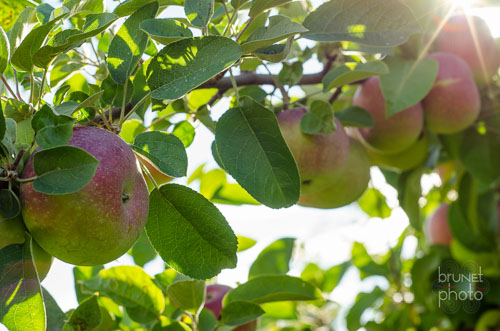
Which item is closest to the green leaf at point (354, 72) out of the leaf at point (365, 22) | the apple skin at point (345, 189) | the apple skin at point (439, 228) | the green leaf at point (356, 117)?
the leaf at point (365, 22)

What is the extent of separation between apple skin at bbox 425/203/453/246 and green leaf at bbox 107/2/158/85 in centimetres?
183

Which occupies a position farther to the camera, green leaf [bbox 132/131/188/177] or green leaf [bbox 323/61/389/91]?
green leaf [bbox 323/61/389/91]

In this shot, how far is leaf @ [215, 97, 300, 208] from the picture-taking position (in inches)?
35.7

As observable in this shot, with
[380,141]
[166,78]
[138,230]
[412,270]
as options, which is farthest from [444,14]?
[138,230]

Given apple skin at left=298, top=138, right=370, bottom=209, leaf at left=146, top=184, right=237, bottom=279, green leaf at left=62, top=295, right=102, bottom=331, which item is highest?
leaf at left=146, top=184, right=237, bottom=279

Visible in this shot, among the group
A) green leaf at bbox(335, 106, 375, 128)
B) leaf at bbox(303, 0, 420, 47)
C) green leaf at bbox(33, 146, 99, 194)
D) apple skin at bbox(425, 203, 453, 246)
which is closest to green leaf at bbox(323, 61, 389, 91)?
leaf at bbox(303, 0, 420, 47)

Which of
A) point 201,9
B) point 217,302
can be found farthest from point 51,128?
point 217,302

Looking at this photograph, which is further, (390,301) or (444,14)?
(390,301)

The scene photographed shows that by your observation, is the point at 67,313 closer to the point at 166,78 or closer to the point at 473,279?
the point at 166,78

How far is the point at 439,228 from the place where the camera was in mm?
2455

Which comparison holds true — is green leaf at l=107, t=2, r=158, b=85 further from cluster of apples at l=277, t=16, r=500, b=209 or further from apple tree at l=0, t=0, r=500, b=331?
cluster of apples at l=277, t=16, r=500, b=209

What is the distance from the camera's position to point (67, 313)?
3.72 ft

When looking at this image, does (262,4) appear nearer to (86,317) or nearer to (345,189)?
(86,317)

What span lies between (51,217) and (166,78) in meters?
0.25
